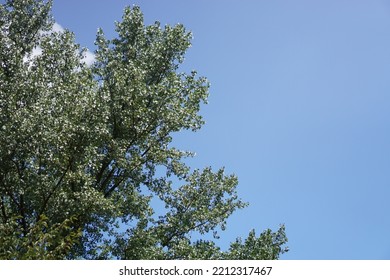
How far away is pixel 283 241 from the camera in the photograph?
2388cm

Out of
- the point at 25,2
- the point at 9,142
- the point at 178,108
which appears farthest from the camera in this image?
the point at 25,2

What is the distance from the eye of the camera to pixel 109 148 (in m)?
23.8

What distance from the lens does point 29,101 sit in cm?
2312

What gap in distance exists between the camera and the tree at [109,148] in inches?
858

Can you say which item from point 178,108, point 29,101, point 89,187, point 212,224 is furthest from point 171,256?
point 29,101

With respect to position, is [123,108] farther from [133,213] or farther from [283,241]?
[283,241]

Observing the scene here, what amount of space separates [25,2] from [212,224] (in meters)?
17.4

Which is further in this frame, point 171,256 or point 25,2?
point 25,2

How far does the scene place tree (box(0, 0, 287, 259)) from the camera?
2178 centimetres

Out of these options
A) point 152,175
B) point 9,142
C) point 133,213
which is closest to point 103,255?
point 133,213

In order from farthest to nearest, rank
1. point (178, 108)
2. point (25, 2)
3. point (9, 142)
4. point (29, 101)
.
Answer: point (25, 2), point (178, 108), point (29, 101), point (9, 142)

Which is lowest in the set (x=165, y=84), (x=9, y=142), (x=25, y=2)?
(x=9, y=142)

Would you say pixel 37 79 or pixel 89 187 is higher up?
pixel 37 79

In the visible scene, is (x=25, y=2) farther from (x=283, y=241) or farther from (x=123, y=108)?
(x=283, y=241)
